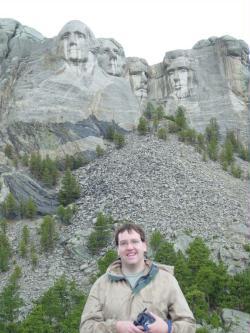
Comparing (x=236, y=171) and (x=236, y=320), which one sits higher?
(x=236, y=171)

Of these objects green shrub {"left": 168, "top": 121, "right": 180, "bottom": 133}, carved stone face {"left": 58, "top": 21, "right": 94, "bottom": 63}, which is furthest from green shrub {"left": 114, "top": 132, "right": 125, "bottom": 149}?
carved stone face {"left": 58, "top": 21, "right": 94, "bottom": 63}

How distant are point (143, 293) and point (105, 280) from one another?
16.2 inches

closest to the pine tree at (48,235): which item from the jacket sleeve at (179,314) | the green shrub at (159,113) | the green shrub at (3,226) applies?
the green shrub at (3,226)

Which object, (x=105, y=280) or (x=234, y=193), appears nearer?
(x=105, y=280)

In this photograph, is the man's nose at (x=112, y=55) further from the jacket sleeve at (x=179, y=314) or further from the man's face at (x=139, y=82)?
the jacket sleeve at (x=179, y=314)

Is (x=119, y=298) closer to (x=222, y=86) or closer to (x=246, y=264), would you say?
(x=246, y=264)

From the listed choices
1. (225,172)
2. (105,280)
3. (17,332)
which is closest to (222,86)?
(225,172)

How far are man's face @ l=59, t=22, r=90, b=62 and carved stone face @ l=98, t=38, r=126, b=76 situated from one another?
3367 millimetres

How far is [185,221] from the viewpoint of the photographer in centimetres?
3678

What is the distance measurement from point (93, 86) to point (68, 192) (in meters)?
17.6

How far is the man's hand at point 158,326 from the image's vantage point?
4895mm

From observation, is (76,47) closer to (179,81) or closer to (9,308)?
(179,81)

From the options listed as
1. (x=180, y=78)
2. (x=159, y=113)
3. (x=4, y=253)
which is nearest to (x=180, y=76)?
(x=180, y=78)

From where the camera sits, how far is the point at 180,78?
64.2 meters
